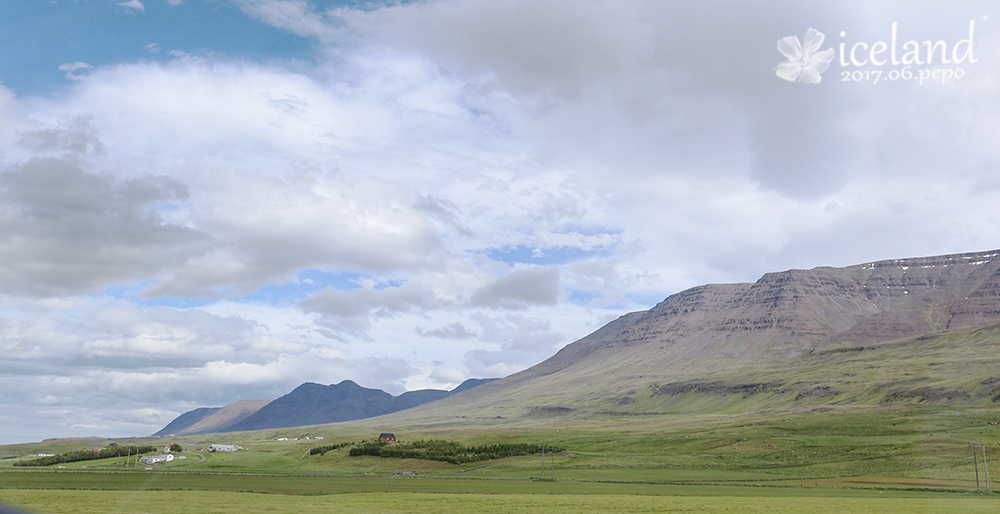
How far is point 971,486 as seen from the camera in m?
107

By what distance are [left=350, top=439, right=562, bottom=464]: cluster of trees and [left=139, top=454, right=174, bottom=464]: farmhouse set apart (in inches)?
1805

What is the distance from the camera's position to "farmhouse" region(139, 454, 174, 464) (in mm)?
164475

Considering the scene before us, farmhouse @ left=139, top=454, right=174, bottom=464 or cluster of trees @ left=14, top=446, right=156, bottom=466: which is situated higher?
cluster of trees @ left=14, top=446, right=156, bottom=466

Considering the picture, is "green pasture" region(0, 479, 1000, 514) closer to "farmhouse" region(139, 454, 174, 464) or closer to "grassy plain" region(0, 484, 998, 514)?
"grassy plain" region(0, 484, 998, 514)

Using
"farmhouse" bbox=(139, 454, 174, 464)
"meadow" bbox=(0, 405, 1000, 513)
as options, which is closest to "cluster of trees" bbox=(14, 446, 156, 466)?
"meadow" bbox=(0, 405, 1000, 513)

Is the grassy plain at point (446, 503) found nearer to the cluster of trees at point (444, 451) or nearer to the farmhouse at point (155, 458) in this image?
the cluster of trees at point (444, 451)

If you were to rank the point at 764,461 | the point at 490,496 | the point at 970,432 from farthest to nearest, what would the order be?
the point at 970,432 < the point at 764,461 < the point at 490,496

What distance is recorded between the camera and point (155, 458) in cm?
16775

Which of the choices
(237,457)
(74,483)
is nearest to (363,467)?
(237,457)

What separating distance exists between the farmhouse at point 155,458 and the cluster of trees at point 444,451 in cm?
4586

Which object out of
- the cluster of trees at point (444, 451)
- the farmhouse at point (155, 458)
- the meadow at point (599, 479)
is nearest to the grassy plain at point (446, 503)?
the meadow at point (599, 479)

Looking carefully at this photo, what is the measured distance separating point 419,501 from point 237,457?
118 m

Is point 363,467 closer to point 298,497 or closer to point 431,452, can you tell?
point 431,452

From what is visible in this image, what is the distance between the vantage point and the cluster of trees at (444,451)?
155875 mm
